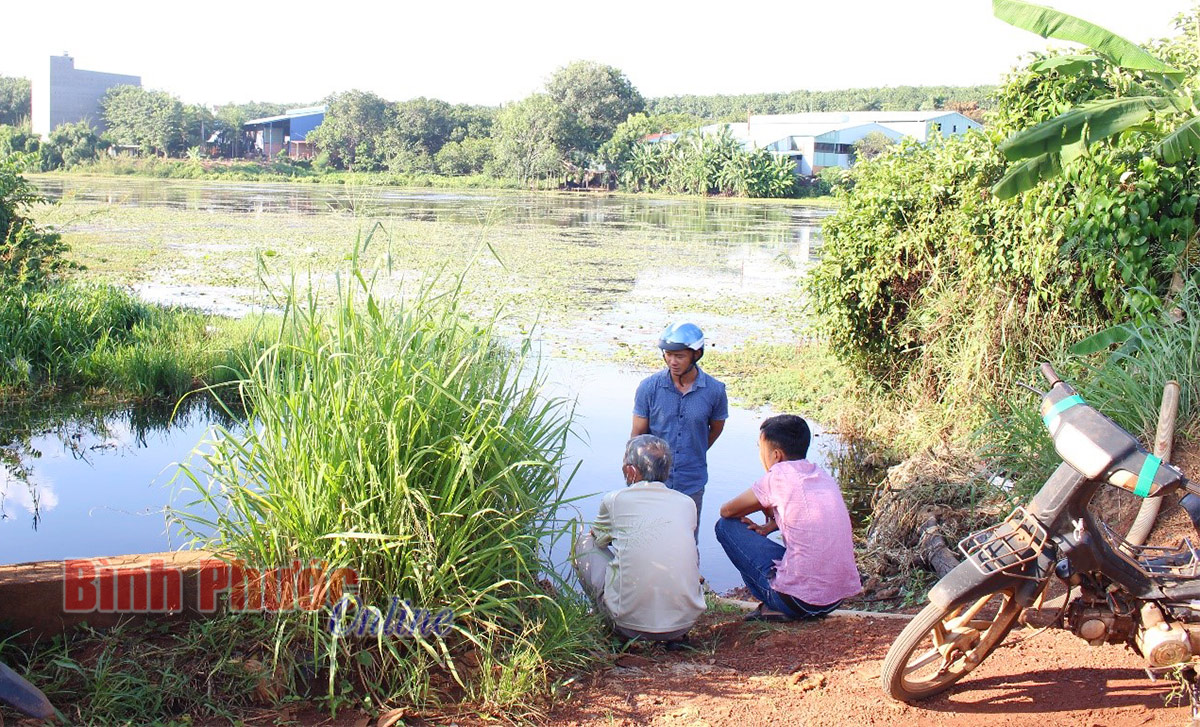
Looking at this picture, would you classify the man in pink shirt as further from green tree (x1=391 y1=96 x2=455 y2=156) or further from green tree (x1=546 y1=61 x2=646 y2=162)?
green tree (x1=546 y1=61 x2=646 y2=162)

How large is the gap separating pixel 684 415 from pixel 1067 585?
8.13 ft

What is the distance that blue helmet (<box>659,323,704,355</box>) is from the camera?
525 centimetres

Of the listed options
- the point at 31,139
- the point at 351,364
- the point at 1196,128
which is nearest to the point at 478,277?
the point at 1196,128

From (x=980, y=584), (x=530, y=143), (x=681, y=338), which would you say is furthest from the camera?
(x=530, y=143)

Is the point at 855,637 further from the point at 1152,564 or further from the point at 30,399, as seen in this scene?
the point at 30,399

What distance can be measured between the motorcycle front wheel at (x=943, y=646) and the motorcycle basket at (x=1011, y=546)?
0.13 metres

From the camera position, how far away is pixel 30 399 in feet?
→ 30.8

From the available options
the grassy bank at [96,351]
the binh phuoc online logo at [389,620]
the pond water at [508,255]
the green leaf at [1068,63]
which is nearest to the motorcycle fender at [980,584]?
the binh phuoc online logo at [389,620]

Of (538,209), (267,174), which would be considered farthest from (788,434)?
(267,174)

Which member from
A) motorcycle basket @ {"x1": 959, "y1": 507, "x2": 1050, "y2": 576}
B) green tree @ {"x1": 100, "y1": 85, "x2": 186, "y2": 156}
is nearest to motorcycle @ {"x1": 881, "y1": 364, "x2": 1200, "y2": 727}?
motorcycle basket @ {"x1": 959, "y1": 507, "x2": 1050, "y2": 576}

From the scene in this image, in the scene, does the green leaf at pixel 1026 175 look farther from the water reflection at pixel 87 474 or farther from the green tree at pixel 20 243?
the green tree at pixel 20 243

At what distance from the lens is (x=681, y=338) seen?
5254mm

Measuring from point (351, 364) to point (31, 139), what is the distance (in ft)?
231

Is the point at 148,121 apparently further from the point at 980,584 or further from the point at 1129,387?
the point at 980,584
